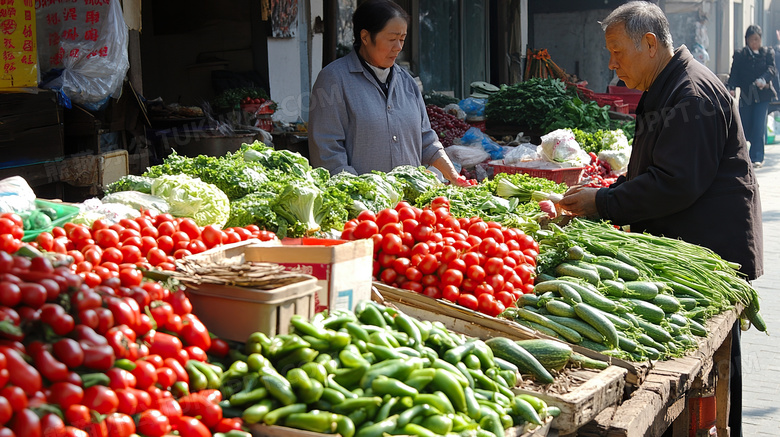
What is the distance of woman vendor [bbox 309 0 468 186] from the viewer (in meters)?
4.75

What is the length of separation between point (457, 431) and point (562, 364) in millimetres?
836

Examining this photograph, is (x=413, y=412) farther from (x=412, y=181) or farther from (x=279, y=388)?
(x=412, y=181)

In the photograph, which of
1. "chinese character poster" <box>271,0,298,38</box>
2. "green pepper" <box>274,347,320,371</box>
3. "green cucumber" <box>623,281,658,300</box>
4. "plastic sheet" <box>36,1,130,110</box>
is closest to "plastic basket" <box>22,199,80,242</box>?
"green pepper" <box>274,347,320,371</box>

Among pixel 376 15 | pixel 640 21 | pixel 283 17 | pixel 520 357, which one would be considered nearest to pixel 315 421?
pixel 520 357

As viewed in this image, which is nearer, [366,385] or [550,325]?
[366,385]

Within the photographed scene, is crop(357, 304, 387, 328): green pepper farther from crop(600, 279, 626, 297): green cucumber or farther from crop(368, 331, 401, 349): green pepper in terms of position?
crop(600, 279, 626, 297): green cucumber

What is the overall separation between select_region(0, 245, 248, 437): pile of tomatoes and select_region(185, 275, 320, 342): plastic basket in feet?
0.45

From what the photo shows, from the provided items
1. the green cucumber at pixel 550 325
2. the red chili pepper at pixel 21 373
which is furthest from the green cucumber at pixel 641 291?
the red chili pepper at pixel 21 373

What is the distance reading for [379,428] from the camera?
1.94 metres

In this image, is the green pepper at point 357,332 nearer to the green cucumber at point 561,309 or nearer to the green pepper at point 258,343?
the green pepper at point 258,343

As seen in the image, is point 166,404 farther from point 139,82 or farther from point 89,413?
point 139,82

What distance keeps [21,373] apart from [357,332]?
3.21ft

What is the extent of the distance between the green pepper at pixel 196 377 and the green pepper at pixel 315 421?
0.84 feet

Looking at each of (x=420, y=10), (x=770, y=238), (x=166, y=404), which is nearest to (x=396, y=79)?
(x=166, y=404)
